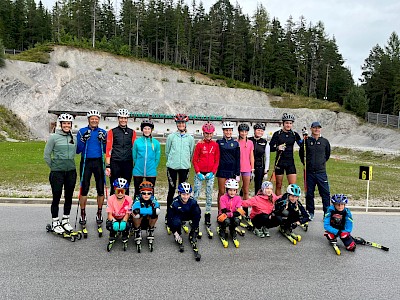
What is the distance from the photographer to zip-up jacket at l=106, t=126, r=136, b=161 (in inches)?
274

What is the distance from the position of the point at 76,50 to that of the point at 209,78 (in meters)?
24.8

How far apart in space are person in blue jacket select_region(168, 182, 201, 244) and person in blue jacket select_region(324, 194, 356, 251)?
2.64m

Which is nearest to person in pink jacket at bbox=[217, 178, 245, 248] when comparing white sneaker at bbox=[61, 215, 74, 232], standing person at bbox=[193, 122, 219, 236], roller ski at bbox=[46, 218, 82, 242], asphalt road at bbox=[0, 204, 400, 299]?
asphalt road at bbox=[0, 204, 400, 299]

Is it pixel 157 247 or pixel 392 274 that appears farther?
pixel 157 247

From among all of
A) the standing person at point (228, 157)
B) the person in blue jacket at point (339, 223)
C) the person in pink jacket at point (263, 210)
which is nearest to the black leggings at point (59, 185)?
the standing person at point (228, 157)

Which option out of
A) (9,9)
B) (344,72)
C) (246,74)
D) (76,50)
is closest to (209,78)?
(246,74)

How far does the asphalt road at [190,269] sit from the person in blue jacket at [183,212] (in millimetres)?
310

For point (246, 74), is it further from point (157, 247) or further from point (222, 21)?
point (157, 247)

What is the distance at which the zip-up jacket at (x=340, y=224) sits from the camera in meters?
6.29

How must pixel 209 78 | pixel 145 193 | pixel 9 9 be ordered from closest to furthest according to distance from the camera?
pixel 145 193, pixel 209 78, pixel 9 9

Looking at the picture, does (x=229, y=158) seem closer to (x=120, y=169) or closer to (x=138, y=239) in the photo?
(x=120, y=169)

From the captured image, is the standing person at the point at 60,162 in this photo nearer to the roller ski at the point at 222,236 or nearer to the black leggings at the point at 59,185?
the black leggings at the point at 59,185

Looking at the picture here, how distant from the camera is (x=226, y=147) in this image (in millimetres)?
7555

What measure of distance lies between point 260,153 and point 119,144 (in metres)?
3.60
